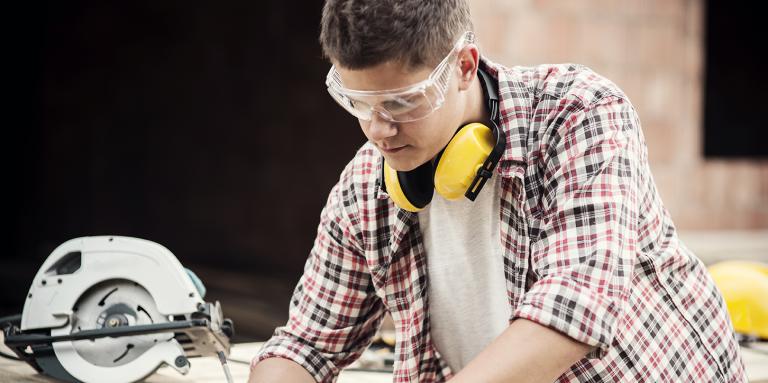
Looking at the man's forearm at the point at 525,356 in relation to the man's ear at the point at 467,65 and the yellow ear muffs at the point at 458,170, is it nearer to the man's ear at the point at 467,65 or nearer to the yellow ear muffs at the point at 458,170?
the yellow ear muffs at the point at 458,170

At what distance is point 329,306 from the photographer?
5.77ft

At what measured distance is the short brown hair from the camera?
134cm

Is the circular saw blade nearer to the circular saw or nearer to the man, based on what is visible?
the circular saw

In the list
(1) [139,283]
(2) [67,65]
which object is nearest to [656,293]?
(1) [139,283]

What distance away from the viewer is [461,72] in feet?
4.79

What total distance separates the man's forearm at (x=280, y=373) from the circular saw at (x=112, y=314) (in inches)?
7.5

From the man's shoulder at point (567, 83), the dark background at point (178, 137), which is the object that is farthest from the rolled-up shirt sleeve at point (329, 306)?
the dark background at point (178, 137)

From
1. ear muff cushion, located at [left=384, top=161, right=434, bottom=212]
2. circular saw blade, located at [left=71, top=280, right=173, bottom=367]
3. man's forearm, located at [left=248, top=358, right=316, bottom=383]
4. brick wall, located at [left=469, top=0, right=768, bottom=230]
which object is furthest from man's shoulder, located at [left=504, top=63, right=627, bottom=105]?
brick wall, located at [left=469, top=0, right=768, bottom=230]

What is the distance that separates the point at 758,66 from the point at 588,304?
5770 mm

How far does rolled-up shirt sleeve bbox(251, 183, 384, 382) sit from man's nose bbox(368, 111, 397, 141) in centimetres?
30

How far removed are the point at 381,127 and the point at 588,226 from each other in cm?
35

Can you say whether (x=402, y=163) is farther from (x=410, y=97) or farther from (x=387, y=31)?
(x=387, y=31)

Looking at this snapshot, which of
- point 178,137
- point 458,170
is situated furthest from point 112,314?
point 178,137

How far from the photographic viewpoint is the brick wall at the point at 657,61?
14.4ft
